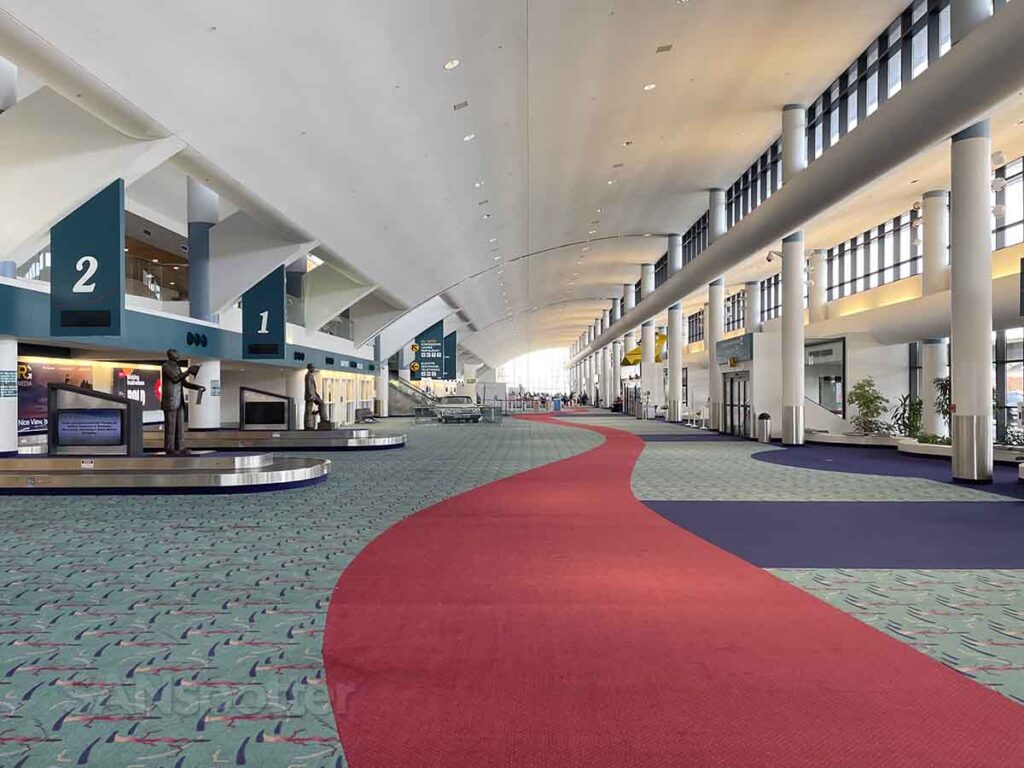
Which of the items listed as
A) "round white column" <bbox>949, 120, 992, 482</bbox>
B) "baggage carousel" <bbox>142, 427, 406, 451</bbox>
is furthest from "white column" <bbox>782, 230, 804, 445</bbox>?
"baggage carousel" <bbox>142, 427, 406, 451</bbox>

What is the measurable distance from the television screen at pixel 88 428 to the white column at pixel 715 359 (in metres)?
20.6

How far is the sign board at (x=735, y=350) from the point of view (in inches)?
890

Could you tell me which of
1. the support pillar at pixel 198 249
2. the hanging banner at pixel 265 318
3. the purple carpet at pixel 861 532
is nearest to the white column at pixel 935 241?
the purple carpet at pixel 861 532

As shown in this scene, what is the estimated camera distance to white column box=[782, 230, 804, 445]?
19.8 meters

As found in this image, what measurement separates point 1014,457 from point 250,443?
17961 mm

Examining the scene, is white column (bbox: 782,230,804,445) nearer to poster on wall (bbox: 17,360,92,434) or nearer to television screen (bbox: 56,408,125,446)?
television screen (bbox: 56,408,125,446)

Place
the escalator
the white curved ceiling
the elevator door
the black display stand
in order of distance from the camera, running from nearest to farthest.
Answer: the white curved ceiling, the black display stand, the elevator door, the escalator

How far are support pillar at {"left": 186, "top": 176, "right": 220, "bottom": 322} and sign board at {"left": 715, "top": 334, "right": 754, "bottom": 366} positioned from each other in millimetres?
16766

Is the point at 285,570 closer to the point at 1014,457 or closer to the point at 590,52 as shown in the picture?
the point at 590,52

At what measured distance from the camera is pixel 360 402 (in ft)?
131

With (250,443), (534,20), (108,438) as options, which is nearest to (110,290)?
(108,438)

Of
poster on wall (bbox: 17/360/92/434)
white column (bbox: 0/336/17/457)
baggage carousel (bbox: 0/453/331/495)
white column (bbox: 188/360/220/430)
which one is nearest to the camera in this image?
baggage carousel (bbox: 0/453/331/495)

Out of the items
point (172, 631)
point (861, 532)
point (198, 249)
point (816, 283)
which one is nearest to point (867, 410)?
point (816, 283)

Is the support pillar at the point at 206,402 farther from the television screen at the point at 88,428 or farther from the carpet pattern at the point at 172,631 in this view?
the carpet pattern at the point at 172,631
